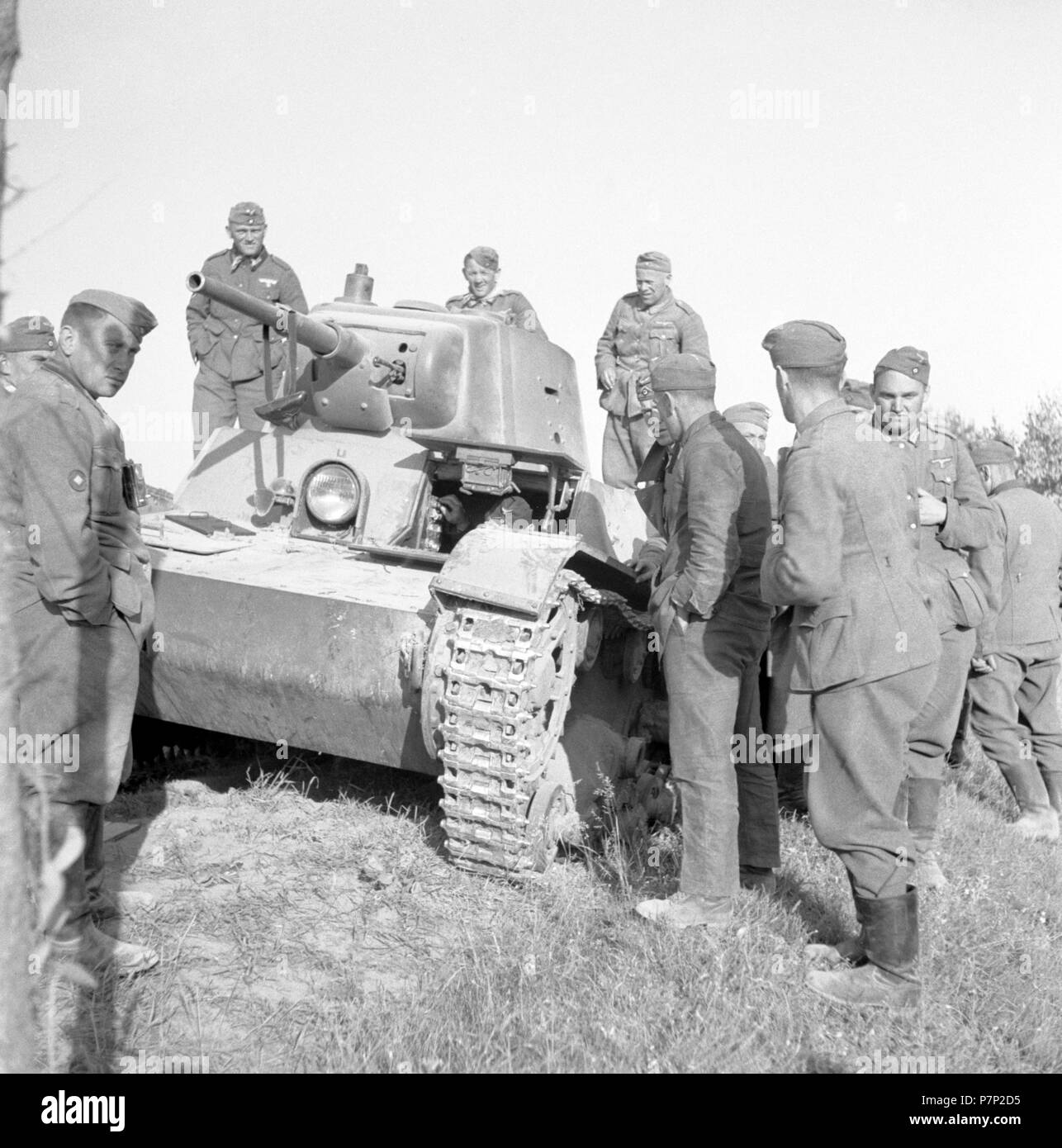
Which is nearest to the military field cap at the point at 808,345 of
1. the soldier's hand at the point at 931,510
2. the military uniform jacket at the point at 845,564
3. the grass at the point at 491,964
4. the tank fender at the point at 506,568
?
the military uniform jacket at the point at 845,564

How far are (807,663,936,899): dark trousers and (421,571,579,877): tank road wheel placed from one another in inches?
51.8

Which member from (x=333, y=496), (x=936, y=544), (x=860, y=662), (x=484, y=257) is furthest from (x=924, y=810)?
(x=484, y=257)

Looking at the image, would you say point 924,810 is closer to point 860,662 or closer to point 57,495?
point 860,662

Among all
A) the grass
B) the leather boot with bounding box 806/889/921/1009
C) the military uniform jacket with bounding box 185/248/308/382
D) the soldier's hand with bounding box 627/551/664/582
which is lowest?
the grass

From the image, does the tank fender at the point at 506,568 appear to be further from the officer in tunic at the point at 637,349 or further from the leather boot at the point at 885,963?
the officer in tunic at the point at 637,349

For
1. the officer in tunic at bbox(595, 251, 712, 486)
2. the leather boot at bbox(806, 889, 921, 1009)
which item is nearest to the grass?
the leather boot at bbox(806, 889, 921, 1009)

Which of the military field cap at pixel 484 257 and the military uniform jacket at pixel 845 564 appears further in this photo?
the military field cap at pixel 484 257

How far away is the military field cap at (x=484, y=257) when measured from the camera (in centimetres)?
920

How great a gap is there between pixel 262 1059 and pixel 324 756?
13.2 ft

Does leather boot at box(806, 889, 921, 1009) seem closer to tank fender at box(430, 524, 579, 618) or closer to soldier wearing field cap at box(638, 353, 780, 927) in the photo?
soldier wearing field cap at box(638, 353, 780, 927)

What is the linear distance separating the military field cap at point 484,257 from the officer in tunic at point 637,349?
3.23ft

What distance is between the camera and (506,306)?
9125mm

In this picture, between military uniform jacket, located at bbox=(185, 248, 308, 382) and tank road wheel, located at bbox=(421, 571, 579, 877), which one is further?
military uniform jacket, located at bbox=(185, 248, 308, 382)

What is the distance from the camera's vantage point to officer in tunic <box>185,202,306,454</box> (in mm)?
9172
